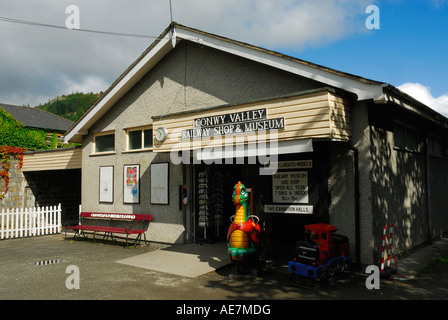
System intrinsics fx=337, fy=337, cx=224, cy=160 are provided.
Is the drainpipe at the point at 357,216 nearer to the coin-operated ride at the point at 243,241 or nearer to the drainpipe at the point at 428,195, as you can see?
the coin-operated ride at the point at 243,241

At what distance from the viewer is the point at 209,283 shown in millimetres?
6305

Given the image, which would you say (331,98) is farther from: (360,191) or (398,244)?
(398,244)

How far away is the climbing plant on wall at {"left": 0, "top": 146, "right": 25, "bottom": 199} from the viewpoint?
49.3 feet

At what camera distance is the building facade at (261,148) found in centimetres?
680

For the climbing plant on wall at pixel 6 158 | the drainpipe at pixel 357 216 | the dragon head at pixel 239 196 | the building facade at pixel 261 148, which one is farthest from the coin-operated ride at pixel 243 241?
the climbing plant on wall at pixel 6 158

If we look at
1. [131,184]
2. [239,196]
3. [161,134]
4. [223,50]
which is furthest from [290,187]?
[131,184]

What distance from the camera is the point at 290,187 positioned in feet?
24.4

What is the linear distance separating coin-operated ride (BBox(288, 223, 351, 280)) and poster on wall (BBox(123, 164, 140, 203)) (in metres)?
6.35

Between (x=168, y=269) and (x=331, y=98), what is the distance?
16.0 ft

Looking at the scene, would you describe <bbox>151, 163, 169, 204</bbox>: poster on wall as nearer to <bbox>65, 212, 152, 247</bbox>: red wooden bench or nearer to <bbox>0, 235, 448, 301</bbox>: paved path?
<bbox>65, 212, 152, 247</bbox>: red wooden bench

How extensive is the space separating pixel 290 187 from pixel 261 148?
3.83ft

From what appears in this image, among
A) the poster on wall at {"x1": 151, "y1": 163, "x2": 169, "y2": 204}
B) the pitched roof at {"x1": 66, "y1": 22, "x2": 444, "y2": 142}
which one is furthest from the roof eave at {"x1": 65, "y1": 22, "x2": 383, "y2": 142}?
the poster on wall at {"x1": 151, "y1": 163, "x2": 169, "y2": 204}

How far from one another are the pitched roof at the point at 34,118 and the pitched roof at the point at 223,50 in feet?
51.8

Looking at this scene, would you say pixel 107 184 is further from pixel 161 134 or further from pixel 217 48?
pixel 217 48
